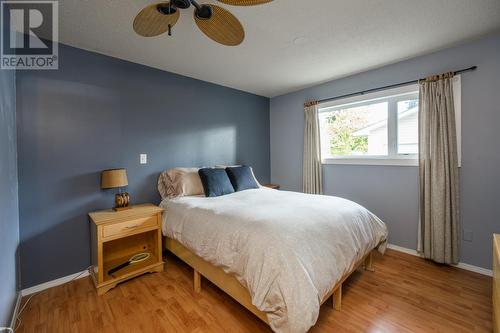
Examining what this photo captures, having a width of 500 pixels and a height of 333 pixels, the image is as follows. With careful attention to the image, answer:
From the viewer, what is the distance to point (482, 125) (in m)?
2.16

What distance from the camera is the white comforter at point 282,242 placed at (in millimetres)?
1206

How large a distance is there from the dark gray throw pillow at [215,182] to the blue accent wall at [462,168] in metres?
1.62

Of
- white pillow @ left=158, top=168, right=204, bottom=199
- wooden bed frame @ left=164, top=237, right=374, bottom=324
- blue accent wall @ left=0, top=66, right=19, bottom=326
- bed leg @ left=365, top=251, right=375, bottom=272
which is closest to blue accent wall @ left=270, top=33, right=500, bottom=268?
bed leg @ left=365, top=251, right=375, bottom=272

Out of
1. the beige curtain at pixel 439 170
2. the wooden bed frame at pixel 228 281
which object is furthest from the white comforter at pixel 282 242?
the beige curtain at pixel 439 170

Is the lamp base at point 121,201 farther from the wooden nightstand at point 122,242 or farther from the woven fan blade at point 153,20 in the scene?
→ the woven fan blade at point 153,20

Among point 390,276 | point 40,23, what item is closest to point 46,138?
point 40,23

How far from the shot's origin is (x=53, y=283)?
204cm

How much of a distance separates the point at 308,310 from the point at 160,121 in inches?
101

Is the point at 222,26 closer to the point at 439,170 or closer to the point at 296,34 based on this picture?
the point at 296,34

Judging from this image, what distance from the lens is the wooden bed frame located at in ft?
4.88

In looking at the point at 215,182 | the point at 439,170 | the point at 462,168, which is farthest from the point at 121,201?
the point at 462,168

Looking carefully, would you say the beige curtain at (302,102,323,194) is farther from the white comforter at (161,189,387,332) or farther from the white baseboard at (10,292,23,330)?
the white baseboard at (10,292,23,330)

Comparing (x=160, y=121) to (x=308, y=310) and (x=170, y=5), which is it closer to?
(x=170, y=5)

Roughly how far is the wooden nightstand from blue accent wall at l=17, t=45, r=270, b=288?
250 millimetres
